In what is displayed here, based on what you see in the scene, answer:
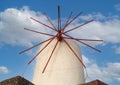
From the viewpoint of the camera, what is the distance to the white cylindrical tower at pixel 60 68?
1300cm

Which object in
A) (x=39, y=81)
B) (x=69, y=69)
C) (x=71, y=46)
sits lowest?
(x=39, y=81)

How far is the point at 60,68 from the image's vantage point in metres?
13.2

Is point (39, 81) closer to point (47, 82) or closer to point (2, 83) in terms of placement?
point (47, 82)

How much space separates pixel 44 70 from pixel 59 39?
1.94 metres

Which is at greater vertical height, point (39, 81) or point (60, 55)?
point (60, 55)

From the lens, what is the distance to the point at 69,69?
13.3 metres

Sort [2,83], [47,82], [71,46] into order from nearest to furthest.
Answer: [2,83]
[47,82]
[71,46]

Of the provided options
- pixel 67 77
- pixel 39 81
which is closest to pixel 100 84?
pixel 67 77

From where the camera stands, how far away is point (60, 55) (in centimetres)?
1350

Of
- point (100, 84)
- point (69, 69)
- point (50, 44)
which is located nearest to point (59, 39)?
point (50, 44)

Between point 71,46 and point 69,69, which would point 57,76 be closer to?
point 69,69

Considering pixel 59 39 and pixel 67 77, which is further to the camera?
pixel 59 39

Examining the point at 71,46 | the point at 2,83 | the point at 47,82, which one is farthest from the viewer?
the point at 71,46

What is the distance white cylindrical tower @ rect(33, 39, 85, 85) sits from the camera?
13.0m
